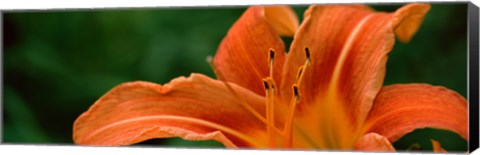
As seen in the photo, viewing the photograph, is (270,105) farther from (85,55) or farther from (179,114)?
(85,55)

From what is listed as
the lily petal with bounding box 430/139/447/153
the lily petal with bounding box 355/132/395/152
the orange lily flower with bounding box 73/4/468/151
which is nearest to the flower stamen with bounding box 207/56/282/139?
the orange lily flower with bounding box 73/4/468/151

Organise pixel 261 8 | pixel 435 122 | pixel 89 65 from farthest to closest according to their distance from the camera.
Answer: pixel 89 65, pixel 261 8, pixel 435 122

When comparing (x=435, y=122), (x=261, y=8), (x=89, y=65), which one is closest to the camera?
(x=435, y=122)

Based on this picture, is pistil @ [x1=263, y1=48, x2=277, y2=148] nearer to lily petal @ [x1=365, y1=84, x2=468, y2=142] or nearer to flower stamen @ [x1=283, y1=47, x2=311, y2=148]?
flower stamen @ [x1=283, y1=47, x2=311, y2=148]

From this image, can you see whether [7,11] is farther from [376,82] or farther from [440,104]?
[440,104]

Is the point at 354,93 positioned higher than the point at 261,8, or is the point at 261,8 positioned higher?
the point at 261,8

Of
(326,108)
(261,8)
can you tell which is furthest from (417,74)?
(261,8)

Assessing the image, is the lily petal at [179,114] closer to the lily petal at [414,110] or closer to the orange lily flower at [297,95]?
Result: the orange lily flower at [297,95]
